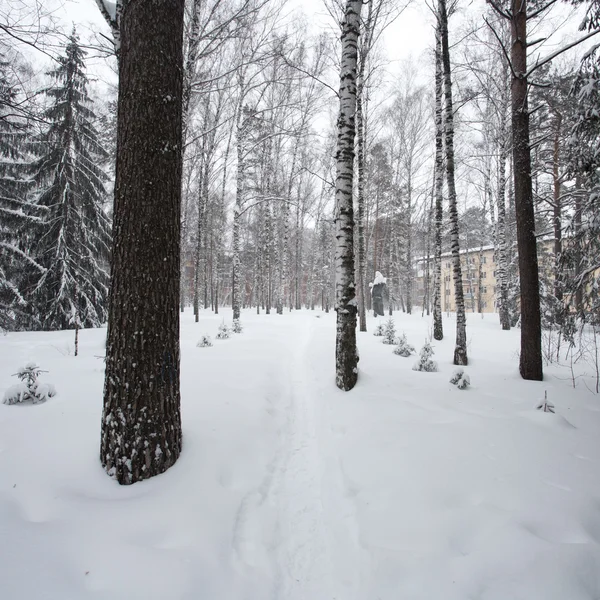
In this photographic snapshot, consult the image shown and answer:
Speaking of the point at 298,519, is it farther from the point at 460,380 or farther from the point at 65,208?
the point at 65,208

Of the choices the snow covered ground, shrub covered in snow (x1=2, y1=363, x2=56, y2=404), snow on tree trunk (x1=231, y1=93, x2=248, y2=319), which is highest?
snow on tree trunk (x1=231, y1=93, x2=248, y2=319)

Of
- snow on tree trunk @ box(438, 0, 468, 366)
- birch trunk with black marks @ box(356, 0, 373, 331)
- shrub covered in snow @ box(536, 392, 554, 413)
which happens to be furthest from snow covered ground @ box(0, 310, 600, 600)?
birch trunk with black marks @ box(356, 0, 373, 331)

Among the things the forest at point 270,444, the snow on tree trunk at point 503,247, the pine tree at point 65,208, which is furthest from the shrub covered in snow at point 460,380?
the pine tree at point 65,208

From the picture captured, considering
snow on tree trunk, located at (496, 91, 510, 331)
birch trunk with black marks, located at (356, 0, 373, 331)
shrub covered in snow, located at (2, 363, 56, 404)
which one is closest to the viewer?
shrub covered in snow, located at (2, 363, 56, 404)

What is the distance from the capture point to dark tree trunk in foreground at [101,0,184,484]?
2328mm

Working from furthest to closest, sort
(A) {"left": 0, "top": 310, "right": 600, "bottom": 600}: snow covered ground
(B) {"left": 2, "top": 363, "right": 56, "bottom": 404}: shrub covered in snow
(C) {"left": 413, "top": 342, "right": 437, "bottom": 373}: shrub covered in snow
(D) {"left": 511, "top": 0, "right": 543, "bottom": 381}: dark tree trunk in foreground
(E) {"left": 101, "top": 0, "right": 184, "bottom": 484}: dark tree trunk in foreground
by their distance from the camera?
(C) {"left": 413, "top": 342, "right": 437, "bottom": 373}: shrub covered in snow → (D) {"left": 511, "top": 0, "right": 543, "bottom": 381}: dark tree trunk in foreground → (B) {"left": 2, "top": 363, "right": 56, "bottom": 404}: shrub covered in snow → (E) {"left": 101, "top": 0, "right": 184, "bottom": 484}: dark tree trunk in foreground → (A) {"left": 0, "top": 310, "right": 600, "bottom": 600}: snow covered ground

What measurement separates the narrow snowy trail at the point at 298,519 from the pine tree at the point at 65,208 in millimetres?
11004

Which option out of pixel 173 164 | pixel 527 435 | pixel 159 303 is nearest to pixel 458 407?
pixel 527 435

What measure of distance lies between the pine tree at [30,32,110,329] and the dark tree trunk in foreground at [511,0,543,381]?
1284 centimetres

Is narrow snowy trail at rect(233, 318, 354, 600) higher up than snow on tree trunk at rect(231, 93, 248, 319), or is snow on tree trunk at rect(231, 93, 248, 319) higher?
snow on tree trunk at rect(231, 93, 248, 319)

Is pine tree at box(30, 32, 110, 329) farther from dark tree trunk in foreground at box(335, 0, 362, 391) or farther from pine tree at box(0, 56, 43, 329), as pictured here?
dark tree trunk in foreground at box(335, 0, 362, 391)

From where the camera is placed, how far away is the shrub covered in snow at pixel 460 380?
4.62 m

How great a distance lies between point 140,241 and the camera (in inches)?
91.7

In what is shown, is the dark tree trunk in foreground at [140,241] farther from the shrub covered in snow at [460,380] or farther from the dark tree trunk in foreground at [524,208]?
the dark tree trunk in foreground at [524,208]
